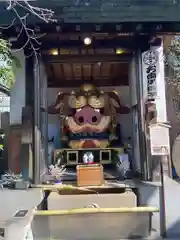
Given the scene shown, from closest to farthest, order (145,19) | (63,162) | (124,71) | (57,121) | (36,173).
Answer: (145,19), (36,173), (63,162), (124,71), (57,121)

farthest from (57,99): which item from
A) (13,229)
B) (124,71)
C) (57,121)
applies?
(13,229)

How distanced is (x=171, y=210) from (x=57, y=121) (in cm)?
501

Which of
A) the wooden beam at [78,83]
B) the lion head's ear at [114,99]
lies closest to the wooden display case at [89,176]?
the lion head's ear at [114,99]

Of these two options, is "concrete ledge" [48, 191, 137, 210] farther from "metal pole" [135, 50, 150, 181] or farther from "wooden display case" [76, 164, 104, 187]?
"metal pole" [135, 50, 150, 181]

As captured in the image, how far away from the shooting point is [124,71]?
29.2ft

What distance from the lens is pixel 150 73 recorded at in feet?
21.8

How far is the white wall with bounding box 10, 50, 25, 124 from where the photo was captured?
692 centimetres

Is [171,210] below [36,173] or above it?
below

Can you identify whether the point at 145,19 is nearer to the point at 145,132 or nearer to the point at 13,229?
the point at 145,132

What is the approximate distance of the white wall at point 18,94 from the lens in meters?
6.92

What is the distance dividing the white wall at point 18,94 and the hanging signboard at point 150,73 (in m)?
2.68

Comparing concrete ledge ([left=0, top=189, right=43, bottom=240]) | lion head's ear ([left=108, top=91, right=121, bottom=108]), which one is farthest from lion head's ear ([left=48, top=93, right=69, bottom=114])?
concrete ledge ([left=0, top=189, right=43, bottom=240])

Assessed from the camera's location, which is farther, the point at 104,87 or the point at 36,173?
the point at 104,87

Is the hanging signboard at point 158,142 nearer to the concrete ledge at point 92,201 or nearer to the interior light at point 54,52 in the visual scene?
the concrete ledge at point 92,201
